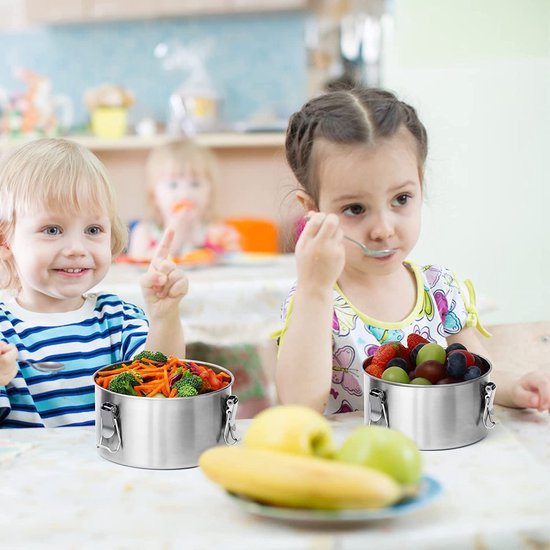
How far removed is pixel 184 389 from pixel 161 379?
45mm

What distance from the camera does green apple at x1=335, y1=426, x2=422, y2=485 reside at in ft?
2.35

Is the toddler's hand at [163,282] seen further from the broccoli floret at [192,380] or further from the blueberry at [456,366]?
the blueberry at [456,366]

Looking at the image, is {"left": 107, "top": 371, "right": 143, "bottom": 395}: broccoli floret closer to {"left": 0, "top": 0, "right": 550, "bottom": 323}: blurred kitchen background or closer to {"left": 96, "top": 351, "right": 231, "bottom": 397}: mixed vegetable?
{"left": 96, "top": 351, "right": 231, "bottom": 397}: mixed vegetable

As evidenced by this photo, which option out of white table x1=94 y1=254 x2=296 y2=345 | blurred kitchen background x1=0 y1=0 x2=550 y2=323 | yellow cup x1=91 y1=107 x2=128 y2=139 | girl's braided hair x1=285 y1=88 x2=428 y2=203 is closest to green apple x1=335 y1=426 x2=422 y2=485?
girl's braided hair x1=285 y1=88 x2=428 y2=203

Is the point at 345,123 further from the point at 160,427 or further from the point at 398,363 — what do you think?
the point at 160,427

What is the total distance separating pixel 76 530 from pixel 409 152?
0.74 m

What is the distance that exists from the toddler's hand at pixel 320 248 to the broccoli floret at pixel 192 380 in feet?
0.65

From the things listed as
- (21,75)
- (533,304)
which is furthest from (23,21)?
(533,304)

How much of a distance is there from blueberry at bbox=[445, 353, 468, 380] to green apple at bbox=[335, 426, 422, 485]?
0.22 m

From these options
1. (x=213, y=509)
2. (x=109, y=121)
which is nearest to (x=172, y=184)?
(x=109, y=121)

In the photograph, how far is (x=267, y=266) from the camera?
250 cm

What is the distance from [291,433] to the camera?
0.73m

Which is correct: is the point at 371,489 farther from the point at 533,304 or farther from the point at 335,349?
the point at 533,304

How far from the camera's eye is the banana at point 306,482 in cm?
68
